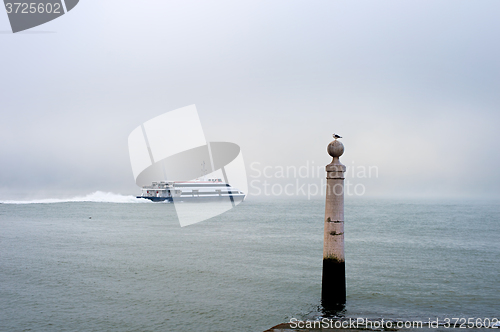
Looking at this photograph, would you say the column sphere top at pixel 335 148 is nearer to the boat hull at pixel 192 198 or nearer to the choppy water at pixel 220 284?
the choppy water at pixel 220 284

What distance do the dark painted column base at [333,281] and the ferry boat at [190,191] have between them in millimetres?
66312

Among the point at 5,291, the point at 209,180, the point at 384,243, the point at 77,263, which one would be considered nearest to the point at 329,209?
the point at 5,291

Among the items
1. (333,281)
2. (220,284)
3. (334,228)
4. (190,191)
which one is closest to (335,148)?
(334,228)

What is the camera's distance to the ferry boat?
73.0m

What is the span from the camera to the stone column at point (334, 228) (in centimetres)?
710

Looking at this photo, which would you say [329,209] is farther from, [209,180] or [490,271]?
[209,180]

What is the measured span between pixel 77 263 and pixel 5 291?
4.28 metres

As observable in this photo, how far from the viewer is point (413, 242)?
21.9m

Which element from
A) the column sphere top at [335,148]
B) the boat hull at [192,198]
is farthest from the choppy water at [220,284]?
the boat hull at [192,198]

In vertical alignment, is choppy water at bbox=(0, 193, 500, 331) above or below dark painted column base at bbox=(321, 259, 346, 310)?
below

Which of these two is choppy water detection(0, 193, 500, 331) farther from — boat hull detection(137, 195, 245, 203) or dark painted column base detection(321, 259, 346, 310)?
boat hull detection(137, 195, 245, 203)

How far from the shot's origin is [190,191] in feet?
241

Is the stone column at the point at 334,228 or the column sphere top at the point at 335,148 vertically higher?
the column sphere top at the point at 335,148

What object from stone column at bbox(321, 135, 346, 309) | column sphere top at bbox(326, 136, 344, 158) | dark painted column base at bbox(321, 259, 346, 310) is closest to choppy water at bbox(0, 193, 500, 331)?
dark painted column base at bbox(321, 259, 346, 310)
